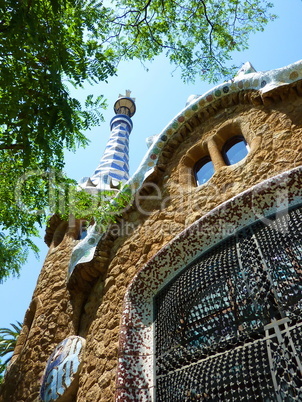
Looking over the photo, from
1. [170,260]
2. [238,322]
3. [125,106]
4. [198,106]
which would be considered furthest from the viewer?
[125,106]

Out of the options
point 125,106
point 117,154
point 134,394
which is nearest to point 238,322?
point 134,394

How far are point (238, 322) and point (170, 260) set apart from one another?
2.90ft

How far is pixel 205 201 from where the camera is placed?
3.13m

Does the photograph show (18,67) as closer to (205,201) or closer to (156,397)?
(205,201)

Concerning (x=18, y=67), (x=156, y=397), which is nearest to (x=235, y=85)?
(x=18, y=67)

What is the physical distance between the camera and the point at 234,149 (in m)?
3.57

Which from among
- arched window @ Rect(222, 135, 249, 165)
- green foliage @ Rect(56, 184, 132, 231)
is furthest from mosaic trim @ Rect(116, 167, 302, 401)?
green foliage @ Rect(56, 184, 132, 231)

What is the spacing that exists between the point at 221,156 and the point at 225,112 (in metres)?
0.54

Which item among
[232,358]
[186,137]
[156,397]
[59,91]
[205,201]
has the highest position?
[186,137]

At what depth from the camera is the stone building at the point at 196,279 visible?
2.11 meters

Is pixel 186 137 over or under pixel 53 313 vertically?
over

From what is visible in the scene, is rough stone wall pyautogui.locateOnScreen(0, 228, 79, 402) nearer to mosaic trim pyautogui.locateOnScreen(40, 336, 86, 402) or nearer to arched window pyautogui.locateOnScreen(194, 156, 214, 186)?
mosaic trim pyautogui.locateOnScreen(40, 336, 86, 402)

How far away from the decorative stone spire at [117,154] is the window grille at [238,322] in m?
3.92

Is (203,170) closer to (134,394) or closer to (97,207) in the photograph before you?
(97,207)
